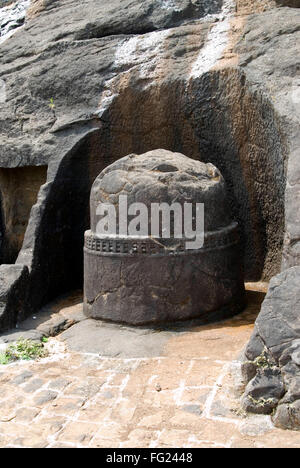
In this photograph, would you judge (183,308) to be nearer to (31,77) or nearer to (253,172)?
(253,172)

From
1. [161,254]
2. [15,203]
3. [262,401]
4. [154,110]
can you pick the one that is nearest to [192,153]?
[154,110]

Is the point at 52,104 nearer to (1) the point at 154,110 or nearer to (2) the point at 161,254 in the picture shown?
(1) the point at 154,110

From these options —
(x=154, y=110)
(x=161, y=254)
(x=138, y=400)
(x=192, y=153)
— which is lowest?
(x=138, y=400)

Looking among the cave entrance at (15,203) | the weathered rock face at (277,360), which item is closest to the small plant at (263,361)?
the weathered rock face at (277,360)

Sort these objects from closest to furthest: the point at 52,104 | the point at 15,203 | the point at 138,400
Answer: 1. the point at 138,400
2. the point at 52,104
3. the point at 15,203

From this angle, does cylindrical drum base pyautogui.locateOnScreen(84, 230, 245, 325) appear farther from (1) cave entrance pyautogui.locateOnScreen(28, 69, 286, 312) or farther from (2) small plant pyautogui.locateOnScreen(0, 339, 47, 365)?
(1) cave entrance pyautogui.locateOnScreen(28, 69, 286, 312)

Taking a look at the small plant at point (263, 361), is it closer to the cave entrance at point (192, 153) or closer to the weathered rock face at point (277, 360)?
the weathered rock face at point (277, 360)

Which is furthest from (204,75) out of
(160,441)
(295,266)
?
(160,441)

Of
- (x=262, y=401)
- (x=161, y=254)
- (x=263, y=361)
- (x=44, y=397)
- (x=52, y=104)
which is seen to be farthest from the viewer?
(x=52, y=104)

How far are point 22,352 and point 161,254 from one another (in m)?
1.34

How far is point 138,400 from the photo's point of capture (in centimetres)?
343

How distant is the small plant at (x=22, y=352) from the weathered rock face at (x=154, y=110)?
859mm

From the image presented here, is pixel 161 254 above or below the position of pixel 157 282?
above

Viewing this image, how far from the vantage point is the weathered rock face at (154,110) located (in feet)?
17.8
